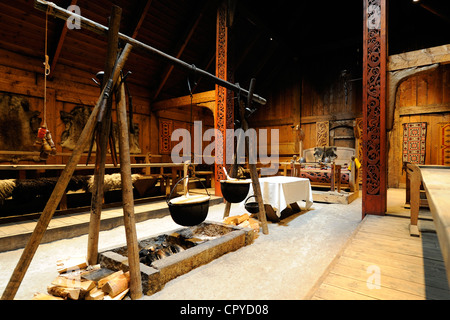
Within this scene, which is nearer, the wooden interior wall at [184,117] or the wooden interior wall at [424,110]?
the wooden interior wall at [424,110]

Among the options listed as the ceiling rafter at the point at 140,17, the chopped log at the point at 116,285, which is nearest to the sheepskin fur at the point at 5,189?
the chopped log at the point at 116,285

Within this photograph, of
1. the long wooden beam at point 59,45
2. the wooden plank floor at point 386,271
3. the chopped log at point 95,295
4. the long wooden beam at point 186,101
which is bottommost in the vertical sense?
the chopped log at point 95,295

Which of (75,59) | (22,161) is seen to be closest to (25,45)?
(75,59)

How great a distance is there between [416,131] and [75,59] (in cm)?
1160

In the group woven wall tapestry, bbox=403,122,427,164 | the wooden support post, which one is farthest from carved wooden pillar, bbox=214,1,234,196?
woven wall tapestry, bbox=403,122,427,164

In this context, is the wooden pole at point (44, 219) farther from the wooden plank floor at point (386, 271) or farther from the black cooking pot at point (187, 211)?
the wooden plank floor at point (386, 271)

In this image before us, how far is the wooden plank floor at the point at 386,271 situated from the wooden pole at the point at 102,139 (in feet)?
6.95

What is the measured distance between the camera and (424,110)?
8.20 m

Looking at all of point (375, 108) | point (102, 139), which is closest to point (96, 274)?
point (102, 139)

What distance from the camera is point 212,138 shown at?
11930mm

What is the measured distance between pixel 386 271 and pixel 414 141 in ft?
27.1

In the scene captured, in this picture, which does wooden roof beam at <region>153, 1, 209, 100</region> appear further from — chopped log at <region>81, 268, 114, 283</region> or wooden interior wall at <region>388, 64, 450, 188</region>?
chopped log at <region>81, 268, 114, 283</region>

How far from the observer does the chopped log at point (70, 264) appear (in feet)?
7.70

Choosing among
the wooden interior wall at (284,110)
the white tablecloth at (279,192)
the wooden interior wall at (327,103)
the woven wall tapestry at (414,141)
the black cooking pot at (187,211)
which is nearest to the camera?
the black cooking pot at (187,211)
